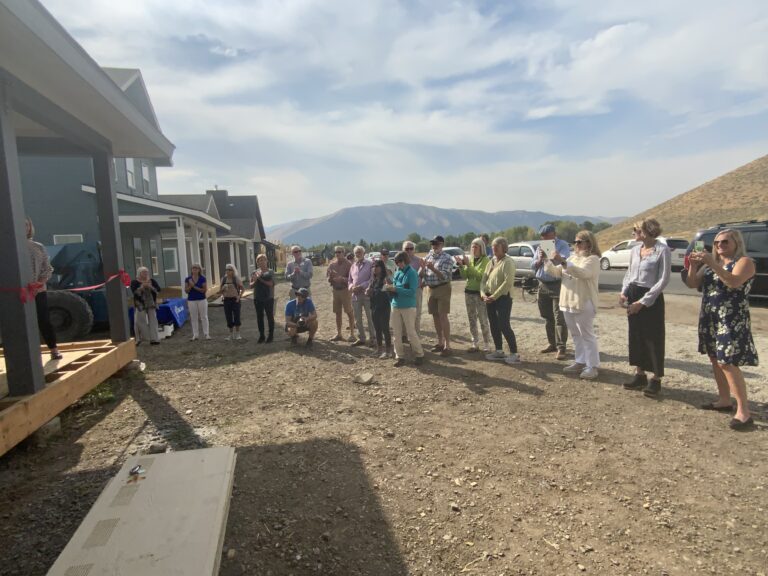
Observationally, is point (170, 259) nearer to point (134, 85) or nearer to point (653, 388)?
point (134, 85)

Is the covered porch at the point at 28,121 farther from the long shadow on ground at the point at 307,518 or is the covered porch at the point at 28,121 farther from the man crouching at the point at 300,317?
the man crouching at the point at 300,317

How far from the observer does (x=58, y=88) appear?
3.93 metres

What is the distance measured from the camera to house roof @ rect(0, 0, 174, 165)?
2.97 metres

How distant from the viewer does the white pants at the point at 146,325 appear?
25.6 ft

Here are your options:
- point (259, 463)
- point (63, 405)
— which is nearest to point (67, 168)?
point (63, 405)

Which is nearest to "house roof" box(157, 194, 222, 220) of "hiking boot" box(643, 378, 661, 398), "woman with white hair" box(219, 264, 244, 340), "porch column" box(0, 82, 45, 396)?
"woman with white hair" box(219, 264, 244, 340)

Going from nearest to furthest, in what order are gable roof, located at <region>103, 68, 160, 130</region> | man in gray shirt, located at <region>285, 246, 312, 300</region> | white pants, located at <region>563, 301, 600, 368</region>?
1. white pants, located at <region>563, 301, 600, 368</region>
2. man in gray shirt, located at <region>285, 246, 312, 300</region>
3. gable roof, located at <region>103, 68, 160, 130</region>

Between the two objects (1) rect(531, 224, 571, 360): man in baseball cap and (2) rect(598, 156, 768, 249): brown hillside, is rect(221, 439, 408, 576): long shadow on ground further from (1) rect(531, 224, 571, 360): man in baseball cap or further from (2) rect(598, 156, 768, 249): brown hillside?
(2) rect(598, 156, 768, 249): brown hillside

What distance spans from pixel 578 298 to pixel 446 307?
2.04 m

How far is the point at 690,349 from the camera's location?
6.29m

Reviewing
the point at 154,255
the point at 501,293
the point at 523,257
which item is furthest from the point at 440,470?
the point at 154,255

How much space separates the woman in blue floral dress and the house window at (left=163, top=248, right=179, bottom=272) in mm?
18414

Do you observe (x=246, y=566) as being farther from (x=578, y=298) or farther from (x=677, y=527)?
(x=578, y=298)

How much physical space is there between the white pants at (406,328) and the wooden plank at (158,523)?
3410 mm
